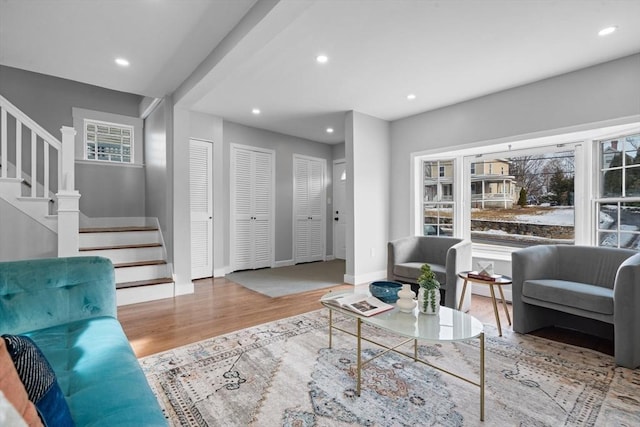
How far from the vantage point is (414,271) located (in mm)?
3535

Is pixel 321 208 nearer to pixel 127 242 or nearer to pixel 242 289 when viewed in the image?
pixel 242 289

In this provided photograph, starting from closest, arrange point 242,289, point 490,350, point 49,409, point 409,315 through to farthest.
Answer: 1. point 49,409
2. point 409,315
3. point 490,350
4. point 242,289

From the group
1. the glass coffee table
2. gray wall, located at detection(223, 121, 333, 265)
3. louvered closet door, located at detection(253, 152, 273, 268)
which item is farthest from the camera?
gray wall, located at detection(223, 121, 333, 265)

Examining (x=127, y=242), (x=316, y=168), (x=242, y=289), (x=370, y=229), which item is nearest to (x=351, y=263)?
(x=370, y=229)

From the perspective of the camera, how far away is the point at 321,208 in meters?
6.73

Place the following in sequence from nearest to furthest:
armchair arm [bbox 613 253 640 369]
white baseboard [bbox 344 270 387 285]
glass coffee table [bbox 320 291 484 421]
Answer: glass coffee table [bbox 320 291 484 421] < armchair arm [bbox 613 253 640 369] < white baseboard [bbox 344 270 387 285]

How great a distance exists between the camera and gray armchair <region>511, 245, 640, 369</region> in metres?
2.16

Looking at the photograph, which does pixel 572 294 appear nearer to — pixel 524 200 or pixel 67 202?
pixel 524 200

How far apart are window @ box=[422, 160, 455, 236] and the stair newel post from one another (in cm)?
436

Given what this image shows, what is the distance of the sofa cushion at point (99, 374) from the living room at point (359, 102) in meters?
2.17

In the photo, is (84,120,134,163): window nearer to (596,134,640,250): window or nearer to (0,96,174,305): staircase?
(0,96,174,305): staircase

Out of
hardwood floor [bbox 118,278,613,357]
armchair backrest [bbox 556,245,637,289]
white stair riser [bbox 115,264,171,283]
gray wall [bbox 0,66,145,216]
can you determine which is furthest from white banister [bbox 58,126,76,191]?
armchair backrest [bbox 556,245,637,289]

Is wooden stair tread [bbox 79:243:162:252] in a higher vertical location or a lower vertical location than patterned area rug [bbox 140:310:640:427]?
higher

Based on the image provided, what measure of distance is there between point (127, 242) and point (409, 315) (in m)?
4.11
